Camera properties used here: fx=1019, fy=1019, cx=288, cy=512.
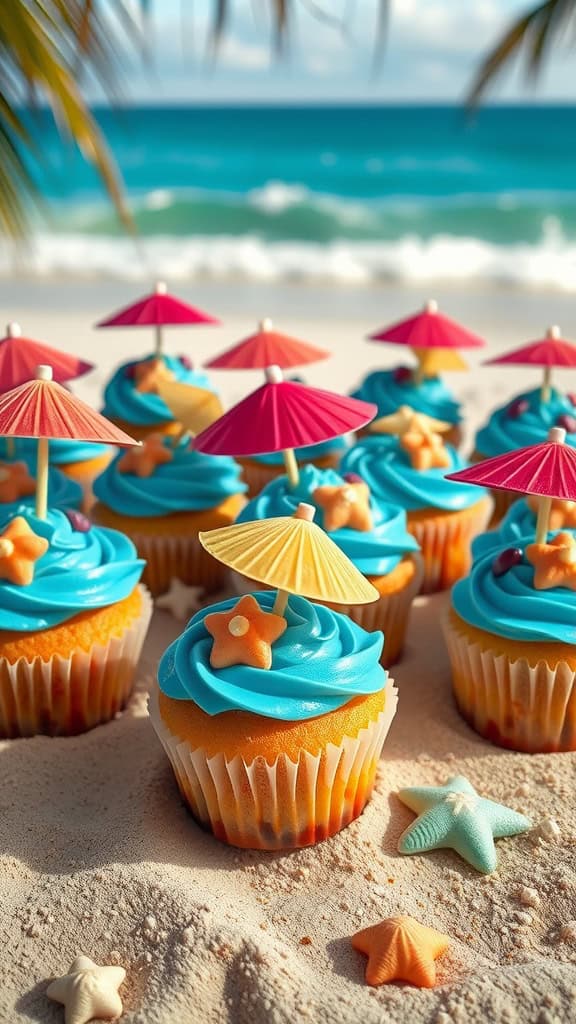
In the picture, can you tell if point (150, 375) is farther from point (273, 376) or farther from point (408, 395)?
point (273, 376)

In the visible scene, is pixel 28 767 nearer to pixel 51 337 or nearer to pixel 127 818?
pixel 127 818

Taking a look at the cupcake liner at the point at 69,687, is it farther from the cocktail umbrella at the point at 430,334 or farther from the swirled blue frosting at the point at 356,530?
the cocktail umbrella at the point at 430,334

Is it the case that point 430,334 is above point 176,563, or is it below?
above

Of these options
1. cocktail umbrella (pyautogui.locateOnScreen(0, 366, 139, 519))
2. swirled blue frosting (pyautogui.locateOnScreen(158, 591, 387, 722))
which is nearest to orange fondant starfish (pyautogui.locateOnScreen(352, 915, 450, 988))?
swirled blue frosting (pyautogui.locateOnScreen(158, 591, 387, 722))

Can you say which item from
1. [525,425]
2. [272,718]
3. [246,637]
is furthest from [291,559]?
[525,425]

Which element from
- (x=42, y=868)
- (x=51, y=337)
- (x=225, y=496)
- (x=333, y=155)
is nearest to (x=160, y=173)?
(x=333, y=155)

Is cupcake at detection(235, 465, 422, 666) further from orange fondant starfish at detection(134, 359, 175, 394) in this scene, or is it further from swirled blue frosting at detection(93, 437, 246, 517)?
orange fondant starfish at detection(134, 359, 175, 394)
